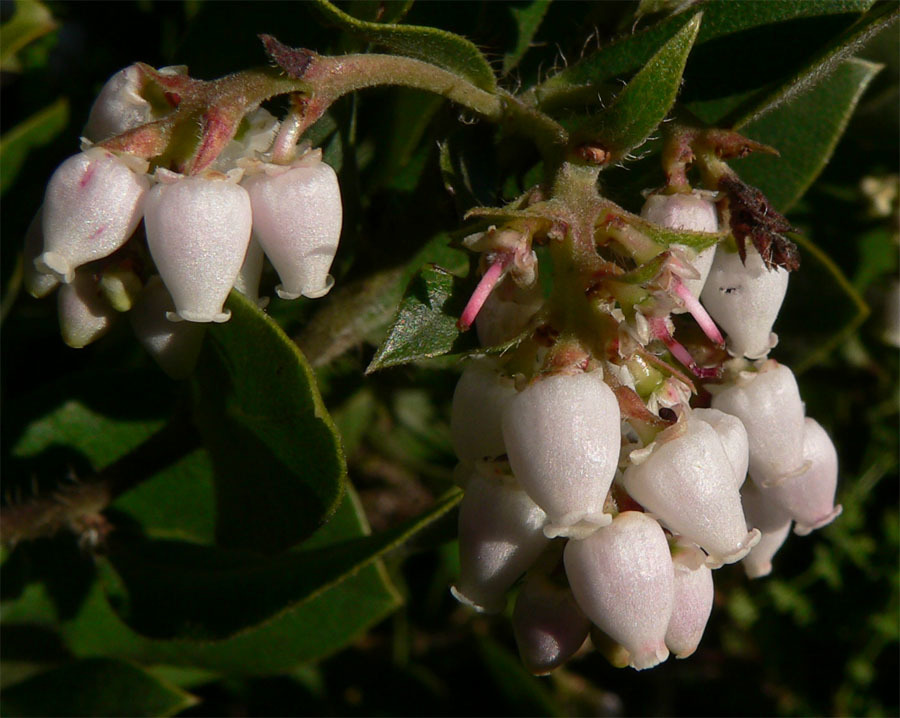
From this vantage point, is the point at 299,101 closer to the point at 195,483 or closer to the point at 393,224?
the point at 393,224

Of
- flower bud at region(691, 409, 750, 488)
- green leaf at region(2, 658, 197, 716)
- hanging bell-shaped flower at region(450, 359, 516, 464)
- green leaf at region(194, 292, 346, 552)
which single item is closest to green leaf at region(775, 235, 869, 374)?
flower bud at region(691, 409, 750, 488)

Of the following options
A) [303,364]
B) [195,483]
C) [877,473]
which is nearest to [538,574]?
[303,364]

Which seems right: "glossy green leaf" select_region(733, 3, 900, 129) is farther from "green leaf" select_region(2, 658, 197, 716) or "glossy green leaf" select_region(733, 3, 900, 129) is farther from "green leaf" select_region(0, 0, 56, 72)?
"green leaf" select_region(2, 658, 197, 716)

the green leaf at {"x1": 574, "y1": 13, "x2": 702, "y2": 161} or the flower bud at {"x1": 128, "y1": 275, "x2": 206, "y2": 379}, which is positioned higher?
the green leaf at {"x1": 574, "y1": 13, "x2": 702, "y2": 161}

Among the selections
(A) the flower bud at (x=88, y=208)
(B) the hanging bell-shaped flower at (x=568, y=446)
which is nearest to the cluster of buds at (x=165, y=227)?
(A) the flower bud at (x=88, y=208)

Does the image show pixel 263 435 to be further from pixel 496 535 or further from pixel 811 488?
pixel 811 488
